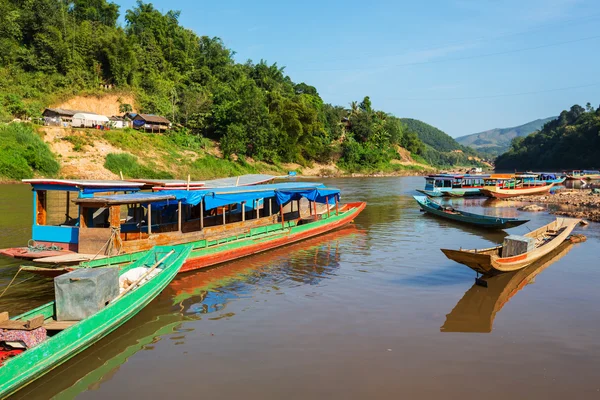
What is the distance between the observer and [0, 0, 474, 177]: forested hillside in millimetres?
56125

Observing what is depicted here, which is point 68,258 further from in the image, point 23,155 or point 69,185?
point 23,155

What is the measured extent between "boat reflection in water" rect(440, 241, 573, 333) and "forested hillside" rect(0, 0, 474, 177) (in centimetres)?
4778

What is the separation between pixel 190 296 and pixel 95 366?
3.75m

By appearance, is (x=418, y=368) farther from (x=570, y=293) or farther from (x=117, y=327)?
(x=570, y=293)

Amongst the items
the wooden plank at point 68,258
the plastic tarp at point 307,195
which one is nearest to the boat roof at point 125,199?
the wooden plank at point 68,258

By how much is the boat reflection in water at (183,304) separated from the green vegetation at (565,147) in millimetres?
84351

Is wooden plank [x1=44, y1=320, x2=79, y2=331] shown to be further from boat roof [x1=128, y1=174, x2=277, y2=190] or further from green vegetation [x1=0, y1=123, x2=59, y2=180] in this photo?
green vegetation [x1=0, y1=123, x2=59, y2=180]

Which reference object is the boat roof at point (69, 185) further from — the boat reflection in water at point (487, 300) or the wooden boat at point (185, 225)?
the boat reflection in water at point (487, 300)

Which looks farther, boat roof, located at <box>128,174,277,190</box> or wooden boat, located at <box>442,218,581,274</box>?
boat roof, located at <box>128,174,277,190</box>

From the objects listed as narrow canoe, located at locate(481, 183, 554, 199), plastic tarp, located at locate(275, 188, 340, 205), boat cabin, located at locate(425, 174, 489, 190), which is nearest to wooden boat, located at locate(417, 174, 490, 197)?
boat cabin, located at locate(425, 174, 489, 190)

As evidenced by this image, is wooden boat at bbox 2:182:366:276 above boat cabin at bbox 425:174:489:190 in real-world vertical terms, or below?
below

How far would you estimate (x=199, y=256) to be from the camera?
13.3 meters

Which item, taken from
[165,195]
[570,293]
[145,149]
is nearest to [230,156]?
[145,149]

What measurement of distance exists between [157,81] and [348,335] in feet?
216
